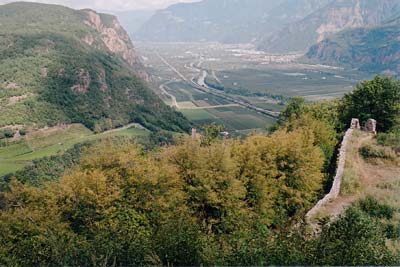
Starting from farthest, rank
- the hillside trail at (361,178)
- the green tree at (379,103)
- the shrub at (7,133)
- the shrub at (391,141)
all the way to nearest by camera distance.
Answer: the shrub at (7,133) → the green tree at (379,103) → the shrub at (391,141) → the hillside trail at (361,178)

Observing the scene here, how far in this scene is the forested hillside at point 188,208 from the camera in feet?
42.1

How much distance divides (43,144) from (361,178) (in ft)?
328

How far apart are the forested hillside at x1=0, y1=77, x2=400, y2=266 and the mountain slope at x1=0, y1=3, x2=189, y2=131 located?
325ft

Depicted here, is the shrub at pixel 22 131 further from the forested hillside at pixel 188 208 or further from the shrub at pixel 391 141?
the shrub at pixel 391 141

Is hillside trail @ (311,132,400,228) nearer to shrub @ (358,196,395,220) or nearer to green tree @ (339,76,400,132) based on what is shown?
shrub @ (358,196,395,220)

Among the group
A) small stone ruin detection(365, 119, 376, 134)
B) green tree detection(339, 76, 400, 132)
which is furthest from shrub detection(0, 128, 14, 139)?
small stone ruin detection(365, 119, 376, 134)

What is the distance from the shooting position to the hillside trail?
20.5 meters

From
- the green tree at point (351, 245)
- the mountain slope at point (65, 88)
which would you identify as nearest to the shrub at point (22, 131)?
the mountain slope at point (65, 88)

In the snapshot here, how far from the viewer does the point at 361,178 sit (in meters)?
24.2

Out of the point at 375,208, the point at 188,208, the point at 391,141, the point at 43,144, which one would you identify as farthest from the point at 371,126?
the point at 43,144

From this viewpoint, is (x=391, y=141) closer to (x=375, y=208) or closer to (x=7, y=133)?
(x=375, y=208)

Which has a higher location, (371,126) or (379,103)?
(379,103)

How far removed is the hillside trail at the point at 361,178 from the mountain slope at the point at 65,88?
10690 cm

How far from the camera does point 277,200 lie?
89.3ft
